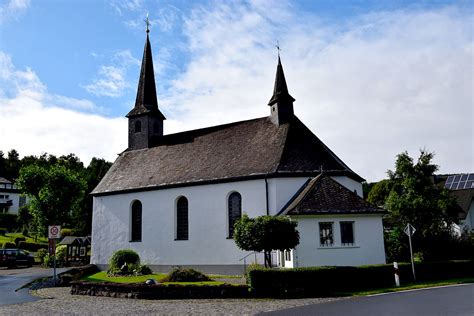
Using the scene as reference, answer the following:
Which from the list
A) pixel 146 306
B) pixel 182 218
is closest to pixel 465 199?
pixel 182 218

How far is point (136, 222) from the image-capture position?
32.3m

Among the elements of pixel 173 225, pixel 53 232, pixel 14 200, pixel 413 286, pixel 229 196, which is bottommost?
pixel 413 286

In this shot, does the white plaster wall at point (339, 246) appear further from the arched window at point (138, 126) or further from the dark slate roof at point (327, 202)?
the arched window at point (138, 126)

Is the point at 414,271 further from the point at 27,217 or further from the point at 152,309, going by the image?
the point at 27,217

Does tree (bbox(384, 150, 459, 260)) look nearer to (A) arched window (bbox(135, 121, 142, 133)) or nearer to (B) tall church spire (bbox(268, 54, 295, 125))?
(B) tall church spire (bbox(268, 54, 295, 125))

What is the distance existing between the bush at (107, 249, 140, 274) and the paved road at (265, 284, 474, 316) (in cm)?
1611

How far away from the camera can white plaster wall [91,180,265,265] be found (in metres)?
27.2

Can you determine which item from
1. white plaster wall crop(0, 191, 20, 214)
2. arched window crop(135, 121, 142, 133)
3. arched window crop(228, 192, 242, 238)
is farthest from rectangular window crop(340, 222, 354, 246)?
white plaster wall crop(0, 191, 20, 214)

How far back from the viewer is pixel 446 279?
2236cm

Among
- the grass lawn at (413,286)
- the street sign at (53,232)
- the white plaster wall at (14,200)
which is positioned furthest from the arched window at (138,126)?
the white plaster wall at (14,200)

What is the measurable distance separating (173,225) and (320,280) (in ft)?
45.6

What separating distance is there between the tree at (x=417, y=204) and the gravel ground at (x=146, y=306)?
15.5m

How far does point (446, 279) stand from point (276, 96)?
15950mm

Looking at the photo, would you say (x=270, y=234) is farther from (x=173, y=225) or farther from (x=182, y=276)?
(x=173, y=225)
